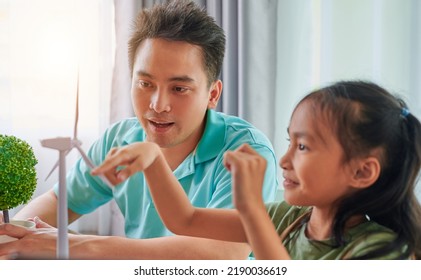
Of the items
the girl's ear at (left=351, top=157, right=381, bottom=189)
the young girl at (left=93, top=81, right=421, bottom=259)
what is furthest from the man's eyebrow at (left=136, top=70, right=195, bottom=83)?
the girl's ear at (left=351, top=157, right=381, bottom=189)

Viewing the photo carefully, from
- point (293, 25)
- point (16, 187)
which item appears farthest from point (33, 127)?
point (293, 25)

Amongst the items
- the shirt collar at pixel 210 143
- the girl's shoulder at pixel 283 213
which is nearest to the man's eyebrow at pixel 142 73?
the shirt collar at pixel 210 143

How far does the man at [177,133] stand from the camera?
74cm

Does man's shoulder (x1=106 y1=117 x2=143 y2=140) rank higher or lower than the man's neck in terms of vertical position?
higher

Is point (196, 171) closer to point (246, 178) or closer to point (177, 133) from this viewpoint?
point (177, 133)

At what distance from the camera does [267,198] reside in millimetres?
720

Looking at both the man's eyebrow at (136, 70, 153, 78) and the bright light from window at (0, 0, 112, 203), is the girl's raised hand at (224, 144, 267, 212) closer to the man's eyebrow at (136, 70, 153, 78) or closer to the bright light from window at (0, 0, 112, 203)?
the man's eyebrow at (136, 70, 153, 78)

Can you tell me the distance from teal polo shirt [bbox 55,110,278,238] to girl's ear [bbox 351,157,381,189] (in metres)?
0.11

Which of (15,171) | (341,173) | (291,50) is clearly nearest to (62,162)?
(15,171)

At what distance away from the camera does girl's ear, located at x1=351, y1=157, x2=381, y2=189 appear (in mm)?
638

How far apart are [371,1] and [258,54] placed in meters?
0.18

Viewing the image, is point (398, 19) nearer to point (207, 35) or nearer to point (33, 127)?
point (207, 35)

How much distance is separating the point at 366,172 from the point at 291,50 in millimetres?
317

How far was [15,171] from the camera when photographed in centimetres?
72
